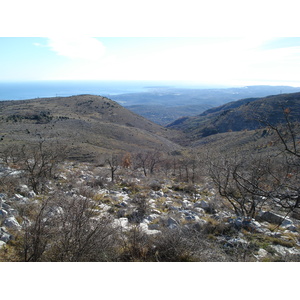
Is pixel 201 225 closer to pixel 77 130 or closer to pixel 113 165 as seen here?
pixel 113 165

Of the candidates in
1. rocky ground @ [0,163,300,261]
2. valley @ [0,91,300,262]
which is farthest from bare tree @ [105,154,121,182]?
rocky ground @ [0,163,300,261]

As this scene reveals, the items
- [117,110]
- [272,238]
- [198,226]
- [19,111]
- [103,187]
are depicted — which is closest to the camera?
[272,238]

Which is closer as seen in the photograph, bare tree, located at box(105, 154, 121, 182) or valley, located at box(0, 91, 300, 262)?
valley, located at box(0, 91, 300, 262)

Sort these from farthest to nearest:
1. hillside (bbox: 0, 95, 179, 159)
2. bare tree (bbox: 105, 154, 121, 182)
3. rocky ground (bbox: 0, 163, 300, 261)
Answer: hillside (bbox: 0, 95, 179, 159), bare tree (bbox: 105, 154, 121, 182), rocky ground (bbox: 0, 163, 300, 261)

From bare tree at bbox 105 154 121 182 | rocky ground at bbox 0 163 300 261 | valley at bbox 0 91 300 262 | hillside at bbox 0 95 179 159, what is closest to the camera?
valley at bbox 0 91 300 262

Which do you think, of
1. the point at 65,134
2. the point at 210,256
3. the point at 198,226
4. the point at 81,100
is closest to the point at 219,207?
the point at 198,226

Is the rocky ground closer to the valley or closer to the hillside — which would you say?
the valley

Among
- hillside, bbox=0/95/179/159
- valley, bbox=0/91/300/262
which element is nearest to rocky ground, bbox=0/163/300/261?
valley, bbox=0/91/300/262

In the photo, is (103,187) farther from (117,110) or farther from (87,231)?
(117,110)

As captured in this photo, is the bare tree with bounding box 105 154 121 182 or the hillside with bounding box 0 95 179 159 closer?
the bare tree with bounding box 105 154 121 182

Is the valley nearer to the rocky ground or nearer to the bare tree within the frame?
the rocky ground

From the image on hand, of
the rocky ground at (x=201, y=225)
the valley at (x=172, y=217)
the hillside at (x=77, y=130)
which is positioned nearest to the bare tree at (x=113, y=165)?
the valley at (x=172, y=217)
